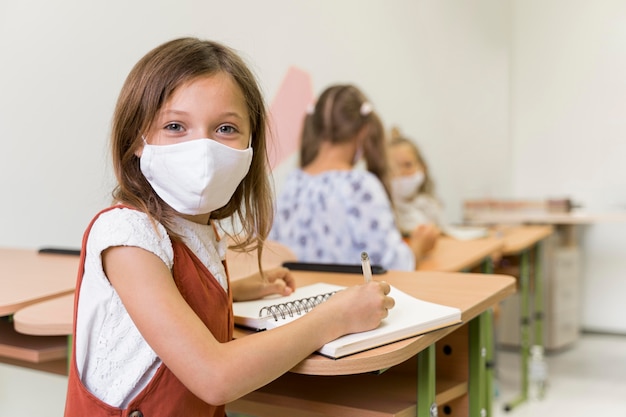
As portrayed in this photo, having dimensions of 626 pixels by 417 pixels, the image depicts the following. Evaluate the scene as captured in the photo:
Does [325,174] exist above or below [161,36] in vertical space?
below

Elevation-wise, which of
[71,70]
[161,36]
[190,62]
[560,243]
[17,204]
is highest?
[161,36]

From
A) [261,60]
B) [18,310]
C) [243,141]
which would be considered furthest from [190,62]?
[261,60]

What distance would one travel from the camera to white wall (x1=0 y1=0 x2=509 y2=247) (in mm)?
1895

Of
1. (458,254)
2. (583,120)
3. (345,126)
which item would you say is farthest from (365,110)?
(583,120)

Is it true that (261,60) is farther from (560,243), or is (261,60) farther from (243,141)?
(560,243)

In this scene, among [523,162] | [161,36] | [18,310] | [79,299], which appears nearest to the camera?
[79,299]

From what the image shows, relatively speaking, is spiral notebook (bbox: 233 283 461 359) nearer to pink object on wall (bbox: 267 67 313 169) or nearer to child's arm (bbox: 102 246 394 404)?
child's arm (bbox: 102 246 394 404)

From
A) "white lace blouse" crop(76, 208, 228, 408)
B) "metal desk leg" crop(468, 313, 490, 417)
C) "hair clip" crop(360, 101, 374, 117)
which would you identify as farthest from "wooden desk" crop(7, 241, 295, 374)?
"hair clip" crop(360, 101, 374, 117)

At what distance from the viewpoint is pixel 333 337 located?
3.01 ft

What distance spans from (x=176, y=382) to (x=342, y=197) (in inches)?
56.5

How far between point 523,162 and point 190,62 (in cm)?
414

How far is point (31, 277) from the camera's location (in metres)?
1.46

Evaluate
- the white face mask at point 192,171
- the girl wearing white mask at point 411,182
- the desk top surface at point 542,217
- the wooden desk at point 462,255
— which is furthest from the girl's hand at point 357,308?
the desk top surface at point 542,217

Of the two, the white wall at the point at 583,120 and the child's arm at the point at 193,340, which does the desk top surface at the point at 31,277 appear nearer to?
the child's arm at the point at 193,340
